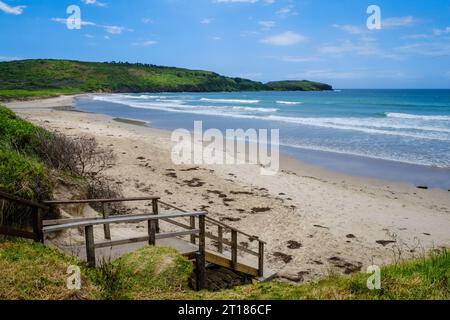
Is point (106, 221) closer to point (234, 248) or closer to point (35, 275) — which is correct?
point (35, 275)

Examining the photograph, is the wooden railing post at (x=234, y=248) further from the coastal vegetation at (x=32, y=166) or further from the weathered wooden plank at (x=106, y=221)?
the coastal vegetation at (x=32, y=166)

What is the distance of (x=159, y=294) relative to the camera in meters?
5.52

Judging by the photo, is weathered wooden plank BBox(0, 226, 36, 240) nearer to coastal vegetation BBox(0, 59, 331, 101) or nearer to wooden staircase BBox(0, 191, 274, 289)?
wooden staircase BBox(0, 191, 274, 289)

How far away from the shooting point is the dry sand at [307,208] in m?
11.2

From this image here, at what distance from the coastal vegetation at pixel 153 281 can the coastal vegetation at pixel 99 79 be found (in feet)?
366

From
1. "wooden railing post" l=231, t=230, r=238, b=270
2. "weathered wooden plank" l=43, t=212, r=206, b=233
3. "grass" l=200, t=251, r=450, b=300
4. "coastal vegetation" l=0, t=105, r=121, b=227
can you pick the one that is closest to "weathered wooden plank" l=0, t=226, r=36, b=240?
"weathered wooden plank" l=43, t=212, r=206, b=233

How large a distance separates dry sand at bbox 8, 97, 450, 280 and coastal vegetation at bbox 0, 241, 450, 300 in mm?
3858

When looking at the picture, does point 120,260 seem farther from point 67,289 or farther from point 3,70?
point 3,70

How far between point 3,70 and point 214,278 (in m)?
153

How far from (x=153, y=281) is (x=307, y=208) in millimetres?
9683

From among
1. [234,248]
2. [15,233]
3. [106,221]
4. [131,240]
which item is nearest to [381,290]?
[106,221]

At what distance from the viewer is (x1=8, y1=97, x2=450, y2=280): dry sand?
36.8 ft

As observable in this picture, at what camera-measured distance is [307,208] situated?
14.8 metres
